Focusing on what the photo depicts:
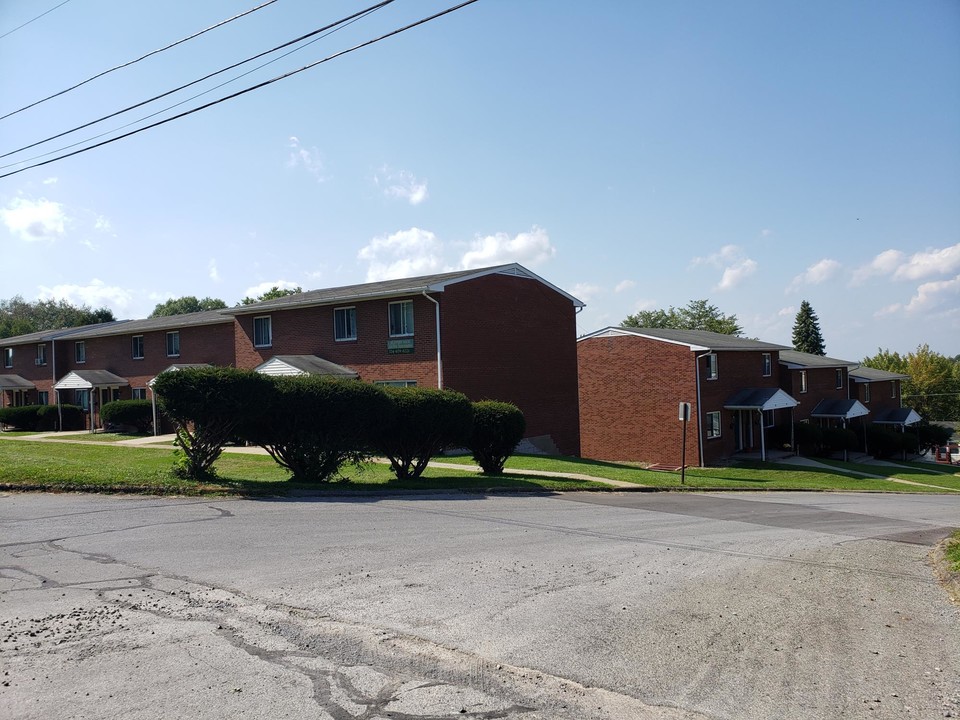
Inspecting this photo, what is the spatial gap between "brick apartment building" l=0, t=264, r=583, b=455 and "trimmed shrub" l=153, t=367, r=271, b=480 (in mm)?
11835

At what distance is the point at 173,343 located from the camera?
3969 cm

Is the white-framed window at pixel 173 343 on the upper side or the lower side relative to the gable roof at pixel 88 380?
upper

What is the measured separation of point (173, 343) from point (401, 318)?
56.3 feet

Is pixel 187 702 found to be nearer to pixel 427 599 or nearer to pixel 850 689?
pixel 427 599

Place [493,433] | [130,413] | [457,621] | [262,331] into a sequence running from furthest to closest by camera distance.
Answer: [130,413]
[262,331]
[493,433]
[457,621]

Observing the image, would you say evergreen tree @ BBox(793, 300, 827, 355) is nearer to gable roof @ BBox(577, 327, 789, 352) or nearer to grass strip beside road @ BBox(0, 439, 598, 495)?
gable roof @ BBox(577, 327, 789, 352)

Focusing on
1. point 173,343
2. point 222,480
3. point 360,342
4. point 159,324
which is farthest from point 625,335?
point 222,480

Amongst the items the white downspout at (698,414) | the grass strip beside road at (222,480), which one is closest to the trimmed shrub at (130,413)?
the grass strip beside road at (222,480)

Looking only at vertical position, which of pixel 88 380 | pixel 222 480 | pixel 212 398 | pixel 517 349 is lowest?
pixel 222 480

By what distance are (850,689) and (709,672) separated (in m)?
0.93

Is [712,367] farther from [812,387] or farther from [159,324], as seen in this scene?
[159,324]

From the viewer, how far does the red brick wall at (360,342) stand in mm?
27625

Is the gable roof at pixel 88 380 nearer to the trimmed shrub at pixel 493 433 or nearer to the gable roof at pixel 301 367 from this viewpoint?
the gable roof at pixel 301 367

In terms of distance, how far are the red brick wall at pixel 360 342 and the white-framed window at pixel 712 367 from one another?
14927mm
